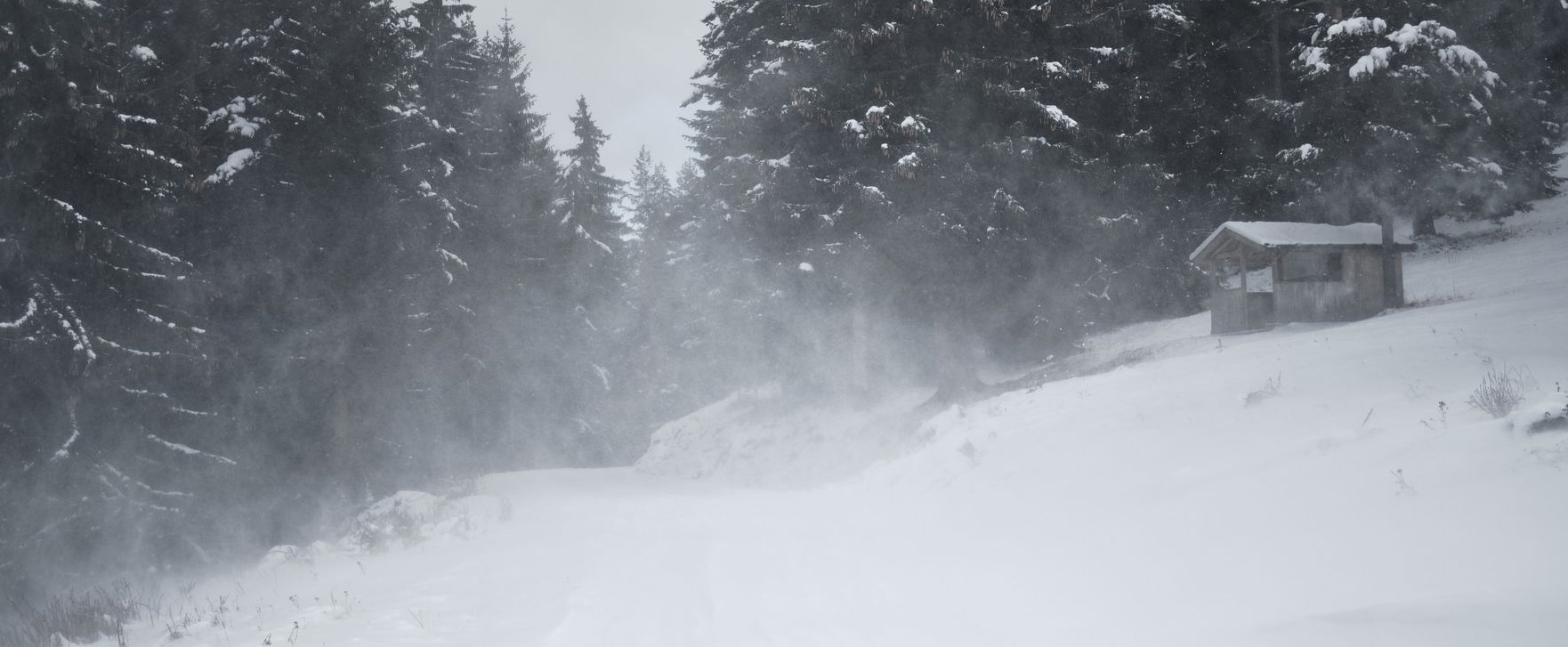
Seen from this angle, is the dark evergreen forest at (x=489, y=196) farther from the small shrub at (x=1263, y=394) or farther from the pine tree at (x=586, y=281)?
the small shrub at (x=1263, y=394)

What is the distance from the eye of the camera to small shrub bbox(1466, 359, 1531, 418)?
592cm

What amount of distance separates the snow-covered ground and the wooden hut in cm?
256

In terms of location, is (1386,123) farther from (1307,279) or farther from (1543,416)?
(1543,416)

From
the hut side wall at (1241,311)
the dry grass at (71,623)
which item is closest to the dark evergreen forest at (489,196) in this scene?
the dry grass at (71,623)

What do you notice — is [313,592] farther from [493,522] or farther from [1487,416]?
[1487,416]

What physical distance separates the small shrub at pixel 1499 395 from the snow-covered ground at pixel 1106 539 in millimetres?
115

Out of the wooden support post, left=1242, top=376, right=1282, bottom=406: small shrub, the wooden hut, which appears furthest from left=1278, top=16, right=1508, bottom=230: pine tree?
left=1242, top=376, right=1282, bottom=406: small shrub

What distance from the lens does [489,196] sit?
2888 cm

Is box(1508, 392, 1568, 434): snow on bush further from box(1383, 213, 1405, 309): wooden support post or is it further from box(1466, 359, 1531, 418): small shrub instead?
box(1383, 213, 1405, 309): wooden support post

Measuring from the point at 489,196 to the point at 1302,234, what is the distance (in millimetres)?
24149

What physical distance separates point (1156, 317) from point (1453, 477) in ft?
64.4

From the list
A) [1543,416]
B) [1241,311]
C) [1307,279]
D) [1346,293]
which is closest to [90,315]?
[1543,416]

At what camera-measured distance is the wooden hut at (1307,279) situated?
17.3 m

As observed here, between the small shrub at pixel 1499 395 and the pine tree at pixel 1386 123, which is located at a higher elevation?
the pine tree at pixel 1386 123
